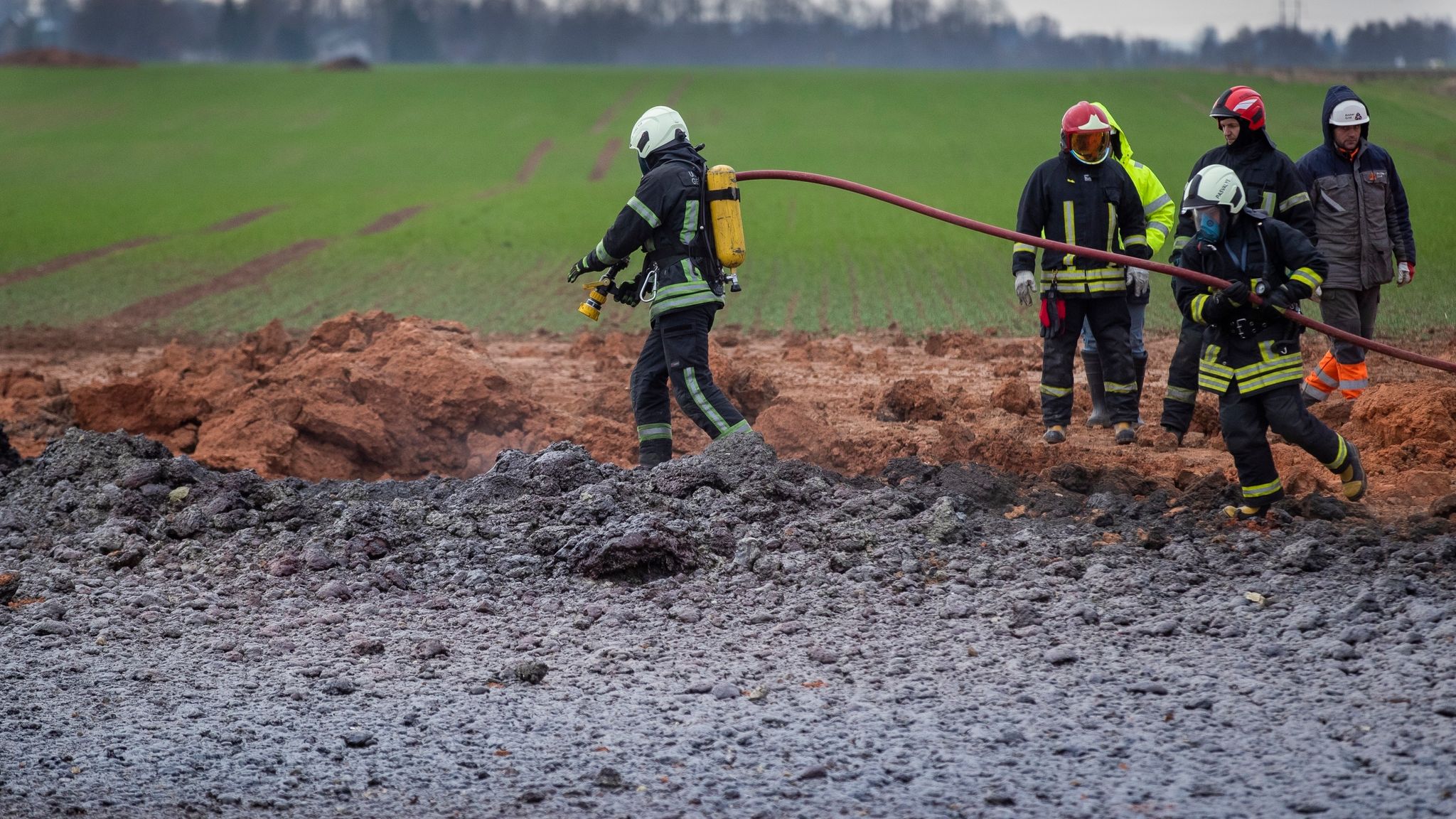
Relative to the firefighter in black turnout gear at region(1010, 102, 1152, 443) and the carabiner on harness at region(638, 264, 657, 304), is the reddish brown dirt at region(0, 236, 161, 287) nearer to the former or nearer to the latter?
the carabiner on harness at region(638, 264, 657, 304)

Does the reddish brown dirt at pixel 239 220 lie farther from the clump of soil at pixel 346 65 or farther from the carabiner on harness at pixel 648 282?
the clump of soil at pixel 346 65

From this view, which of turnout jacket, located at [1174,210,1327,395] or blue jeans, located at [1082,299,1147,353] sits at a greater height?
turnout jacket, located at [1174,210,1327,395]

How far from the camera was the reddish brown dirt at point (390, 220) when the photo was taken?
2731 centimetres

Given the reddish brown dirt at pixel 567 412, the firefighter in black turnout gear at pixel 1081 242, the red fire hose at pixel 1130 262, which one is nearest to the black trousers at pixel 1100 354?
the firefighter in black turnout gear at pixel 1081 242

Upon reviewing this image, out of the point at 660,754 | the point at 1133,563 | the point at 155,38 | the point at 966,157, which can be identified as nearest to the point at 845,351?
the point at 1133,563

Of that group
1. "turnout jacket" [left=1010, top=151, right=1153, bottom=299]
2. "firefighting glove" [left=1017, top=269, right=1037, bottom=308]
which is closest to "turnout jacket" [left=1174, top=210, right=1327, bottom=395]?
"firefighting glove" [left=1017, top=269, right=1037, bottom=308]

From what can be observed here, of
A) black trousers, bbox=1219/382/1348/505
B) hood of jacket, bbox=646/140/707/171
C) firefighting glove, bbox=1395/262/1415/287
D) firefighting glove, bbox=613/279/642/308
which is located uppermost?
hood of jacket, bbox=646/140/707/171

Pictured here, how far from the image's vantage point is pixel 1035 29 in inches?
4857

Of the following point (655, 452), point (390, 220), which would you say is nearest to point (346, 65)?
point (390, 220)

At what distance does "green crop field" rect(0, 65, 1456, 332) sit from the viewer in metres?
18.4

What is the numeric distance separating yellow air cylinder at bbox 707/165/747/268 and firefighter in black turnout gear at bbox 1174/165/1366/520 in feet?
8.07

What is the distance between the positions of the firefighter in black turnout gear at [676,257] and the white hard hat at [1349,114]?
4.16m

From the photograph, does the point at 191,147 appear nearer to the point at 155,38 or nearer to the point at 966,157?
the point at 966,157

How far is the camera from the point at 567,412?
10062mm
